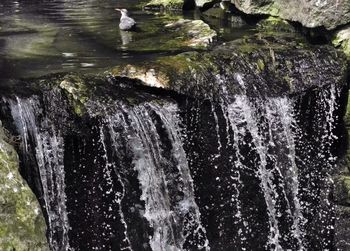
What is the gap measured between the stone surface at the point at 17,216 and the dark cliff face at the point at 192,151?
1493 millimetres

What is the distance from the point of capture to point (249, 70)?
8.12 meters

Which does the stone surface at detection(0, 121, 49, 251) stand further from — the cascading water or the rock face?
the rock face

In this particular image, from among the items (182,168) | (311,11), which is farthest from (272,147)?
(311,11)

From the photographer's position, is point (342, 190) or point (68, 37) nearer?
point (342, 190)

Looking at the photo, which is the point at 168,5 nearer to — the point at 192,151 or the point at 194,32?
the point at 194,32

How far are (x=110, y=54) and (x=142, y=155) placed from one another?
3252 mm

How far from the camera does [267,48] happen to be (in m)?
8.62

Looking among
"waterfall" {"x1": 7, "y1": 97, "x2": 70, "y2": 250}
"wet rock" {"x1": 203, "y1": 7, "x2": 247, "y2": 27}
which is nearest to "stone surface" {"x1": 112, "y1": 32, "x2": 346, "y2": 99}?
→ "waterfall" {"x1": 7, "y1": 97, "x2": 70, "y2": 250}

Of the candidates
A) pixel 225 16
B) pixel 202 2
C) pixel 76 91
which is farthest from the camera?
pixel 202 2

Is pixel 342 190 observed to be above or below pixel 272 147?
below

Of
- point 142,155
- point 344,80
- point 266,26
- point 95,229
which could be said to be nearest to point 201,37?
point 266,26

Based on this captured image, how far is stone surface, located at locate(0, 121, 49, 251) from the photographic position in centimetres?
448

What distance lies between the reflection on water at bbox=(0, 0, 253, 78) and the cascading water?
196cm

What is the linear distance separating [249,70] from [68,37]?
4.82 metres
